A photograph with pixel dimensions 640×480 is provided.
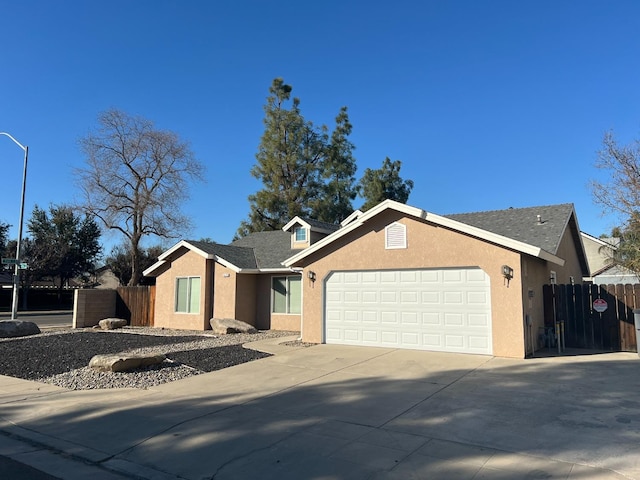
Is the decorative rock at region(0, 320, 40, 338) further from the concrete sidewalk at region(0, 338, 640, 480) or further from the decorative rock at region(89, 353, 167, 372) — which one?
the decorative rock at region(89, 353, 167, 372)

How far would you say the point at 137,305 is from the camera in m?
22.9

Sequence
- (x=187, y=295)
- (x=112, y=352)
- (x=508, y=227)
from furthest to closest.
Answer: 1. (x=187, y=295)
2. (x=508, y=227)
3. (x=112, y=352)

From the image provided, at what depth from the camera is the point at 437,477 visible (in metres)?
4.70

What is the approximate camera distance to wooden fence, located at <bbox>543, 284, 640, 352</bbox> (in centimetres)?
1246

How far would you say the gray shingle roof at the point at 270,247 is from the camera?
2034 cm

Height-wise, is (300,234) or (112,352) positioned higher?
(300,234)

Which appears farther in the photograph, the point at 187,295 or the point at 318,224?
the point at 318,224

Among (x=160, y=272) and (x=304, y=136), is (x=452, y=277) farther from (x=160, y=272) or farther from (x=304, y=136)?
(x=304, y=136)

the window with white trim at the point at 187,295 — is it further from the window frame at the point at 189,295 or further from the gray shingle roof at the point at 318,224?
the gray shingle roof at the point at 318,224

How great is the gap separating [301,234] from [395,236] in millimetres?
8758

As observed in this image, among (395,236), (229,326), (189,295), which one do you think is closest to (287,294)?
(229,326)

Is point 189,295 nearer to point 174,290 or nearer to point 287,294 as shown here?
point 174,290

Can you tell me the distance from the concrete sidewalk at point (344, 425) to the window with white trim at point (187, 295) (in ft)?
34.0

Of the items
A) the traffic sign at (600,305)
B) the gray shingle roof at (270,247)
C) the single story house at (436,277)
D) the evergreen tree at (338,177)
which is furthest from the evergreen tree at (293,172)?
the traffic sign at (600,305)
